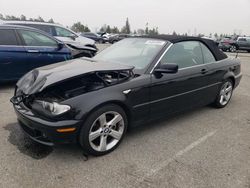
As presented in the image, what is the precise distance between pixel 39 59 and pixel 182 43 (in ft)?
11.6

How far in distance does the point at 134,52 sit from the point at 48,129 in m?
1.92

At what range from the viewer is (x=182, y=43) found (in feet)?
12.8

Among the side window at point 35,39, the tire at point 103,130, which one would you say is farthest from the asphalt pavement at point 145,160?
the side window at point 35,39

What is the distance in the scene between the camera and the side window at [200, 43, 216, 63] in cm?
427

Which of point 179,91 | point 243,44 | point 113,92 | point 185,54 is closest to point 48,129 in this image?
point 113,92

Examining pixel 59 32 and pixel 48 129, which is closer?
pixel 48 129

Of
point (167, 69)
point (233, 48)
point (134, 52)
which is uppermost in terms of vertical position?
point (134, 52)

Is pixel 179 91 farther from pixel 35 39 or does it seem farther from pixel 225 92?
pixel 35 39

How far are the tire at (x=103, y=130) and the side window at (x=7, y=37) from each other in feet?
12.1

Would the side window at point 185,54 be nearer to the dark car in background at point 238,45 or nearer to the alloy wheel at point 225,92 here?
the alloy wheel at point 225,92

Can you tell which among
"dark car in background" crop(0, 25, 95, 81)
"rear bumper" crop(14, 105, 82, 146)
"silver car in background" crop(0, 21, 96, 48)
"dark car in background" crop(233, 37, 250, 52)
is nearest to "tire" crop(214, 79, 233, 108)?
"rear bumper" crop(14, 105, 82, 146)

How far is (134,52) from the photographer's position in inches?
150

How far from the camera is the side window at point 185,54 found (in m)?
3.61

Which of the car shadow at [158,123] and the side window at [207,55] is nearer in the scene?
the car shadow at [158,123]
